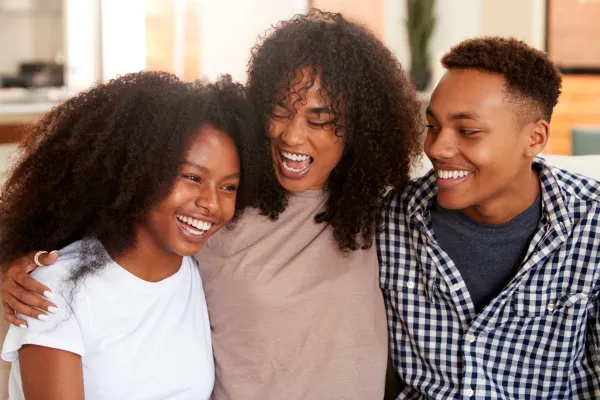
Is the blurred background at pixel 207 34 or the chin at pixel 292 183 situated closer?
the chin at pixel 292 183

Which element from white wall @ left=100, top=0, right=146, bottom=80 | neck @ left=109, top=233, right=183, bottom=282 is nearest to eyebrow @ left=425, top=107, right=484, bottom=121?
neck @ left=109, top=233, right=183, bottom=282

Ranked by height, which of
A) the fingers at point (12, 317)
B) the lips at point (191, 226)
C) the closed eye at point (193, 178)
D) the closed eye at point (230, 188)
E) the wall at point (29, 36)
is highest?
the wall at point (29, 36)

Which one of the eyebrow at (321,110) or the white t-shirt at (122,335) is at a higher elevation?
the eyebrow at (321,110)

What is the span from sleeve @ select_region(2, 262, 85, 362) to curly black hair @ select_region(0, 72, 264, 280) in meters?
0.04

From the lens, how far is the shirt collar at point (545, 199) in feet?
5.56

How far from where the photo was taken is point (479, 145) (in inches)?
67.3

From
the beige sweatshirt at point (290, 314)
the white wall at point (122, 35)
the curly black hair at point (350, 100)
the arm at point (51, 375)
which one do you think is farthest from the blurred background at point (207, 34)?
the arm at point (51, 375)

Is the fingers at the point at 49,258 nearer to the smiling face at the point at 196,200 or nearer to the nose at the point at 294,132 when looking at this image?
the smiling face at the point at 196,200

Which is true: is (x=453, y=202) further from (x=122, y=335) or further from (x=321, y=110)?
(x=122, y=335)

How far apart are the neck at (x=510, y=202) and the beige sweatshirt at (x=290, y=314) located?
294mm

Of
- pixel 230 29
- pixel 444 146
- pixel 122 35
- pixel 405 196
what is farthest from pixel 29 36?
pixel 444 146

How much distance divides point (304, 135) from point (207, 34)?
14.5 feet

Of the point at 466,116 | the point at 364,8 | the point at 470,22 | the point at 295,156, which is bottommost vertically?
the point at 295,156

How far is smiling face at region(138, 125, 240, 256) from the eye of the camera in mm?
1550
